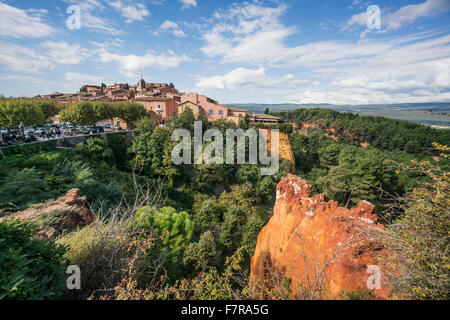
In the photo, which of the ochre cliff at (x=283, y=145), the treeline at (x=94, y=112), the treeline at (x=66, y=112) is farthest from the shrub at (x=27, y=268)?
the ochre cliff at (x=283, y=145)

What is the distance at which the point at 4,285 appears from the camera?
2789 mm

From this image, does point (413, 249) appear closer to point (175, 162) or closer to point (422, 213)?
point (422, 213)

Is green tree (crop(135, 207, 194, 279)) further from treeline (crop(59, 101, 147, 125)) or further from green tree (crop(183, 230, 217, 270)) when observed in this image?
treeline (crop(59, 101, 147, 125))

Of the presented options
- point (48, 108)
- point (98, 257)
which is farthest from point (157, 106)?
point (98, 257)

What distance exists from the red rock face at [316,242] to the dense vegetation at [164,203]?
155 cm

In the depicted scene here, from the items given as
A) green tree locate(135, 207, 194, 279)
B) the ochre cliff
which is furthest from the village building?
green tree locate(135, 207, 194, 279)

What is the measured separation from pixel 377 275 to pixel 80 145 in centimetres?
2698

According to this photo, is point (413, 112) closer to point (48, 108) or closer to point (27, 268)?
point (27, 268)

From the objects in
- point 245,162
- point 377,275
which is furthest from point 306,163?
point 377,275

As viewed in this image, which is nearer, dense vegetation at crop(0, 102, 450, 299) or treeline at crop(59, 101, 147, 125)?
dense vegetation at crop(0, 102, 450, 299)

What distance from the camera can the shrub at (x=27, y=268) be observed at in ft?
9.55

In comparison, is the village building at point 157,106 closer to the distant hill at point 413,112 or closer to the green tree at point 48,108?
the green tree at point 48,108

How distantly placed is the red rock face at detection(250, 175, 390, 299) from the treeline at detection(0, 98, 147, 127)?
2838cm

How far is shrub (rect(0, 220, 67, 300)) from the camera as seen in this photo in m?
2.91
